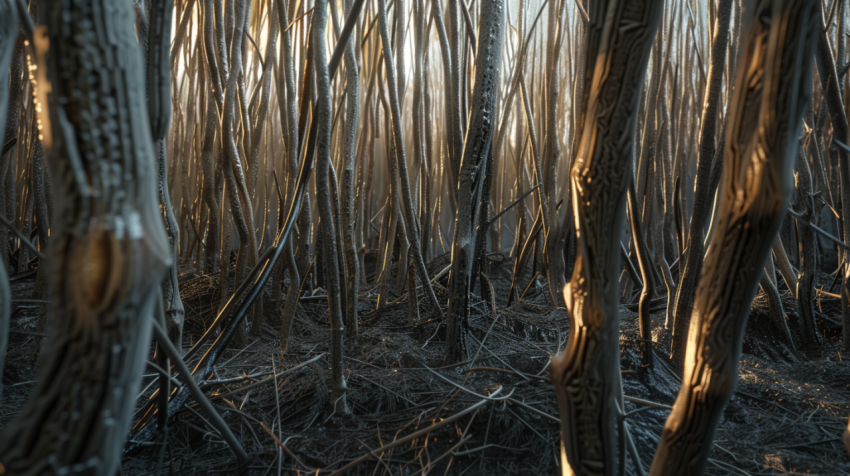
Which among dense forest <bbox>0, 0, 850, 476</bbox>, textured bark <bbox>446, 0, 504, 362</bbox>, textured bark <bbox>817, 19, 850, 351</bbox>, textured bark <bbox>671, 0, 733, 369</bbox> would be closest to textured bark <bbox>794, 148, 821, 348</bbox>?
dense forest <bbox>0, 0, 850, 476</bbox>

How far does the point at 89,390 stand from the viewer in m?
0.26

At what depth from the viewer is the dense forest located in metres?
0.26

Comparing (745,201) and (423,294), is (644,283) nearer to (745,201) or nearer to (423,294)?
(745,201)

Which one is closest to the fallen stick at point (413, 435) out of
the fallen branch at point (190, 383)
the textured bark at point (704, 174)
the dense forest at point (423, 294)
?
the dense forest at point (423, 294)

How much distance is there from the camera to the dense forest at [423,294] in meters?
0.26

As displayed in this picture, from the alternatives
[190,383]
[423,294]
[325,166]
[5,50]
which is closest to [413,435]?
[190,383]

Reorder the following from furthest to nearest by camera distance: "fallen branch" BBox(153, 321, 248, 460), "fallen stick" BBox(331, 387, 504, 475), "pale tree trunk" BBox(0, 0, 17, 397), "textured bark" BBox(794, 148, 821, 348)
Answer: "textured bark" BBox(794, 148, 821, 348)
"fallen stick" BBox(331, 387, 504, 475)
"fallen branch" BBox(153, 321, 248, 460)
"pale tree trunk" BBox(0, 0, 17, 397)

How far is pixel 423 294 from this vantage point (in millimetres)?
1642

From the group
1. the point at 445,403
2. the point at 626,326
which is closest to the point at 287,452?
the point at 445,403

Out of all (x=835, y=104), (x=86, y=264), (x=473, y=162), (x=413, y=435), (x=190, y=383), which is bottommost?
(x=413, y=435)

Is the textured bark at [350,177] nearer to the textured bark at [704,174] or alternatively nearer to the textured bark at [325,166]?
the textured bark at [325,166]

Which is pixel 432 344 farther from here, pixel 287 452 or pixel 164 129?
pixel 164 129

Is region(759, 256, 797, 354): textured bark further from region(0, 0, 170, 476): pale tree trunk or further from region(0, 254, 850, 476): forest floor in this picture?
region(0, 0, 170, 476): pale tree trunk

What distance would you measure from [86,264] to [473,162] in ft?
2.70
